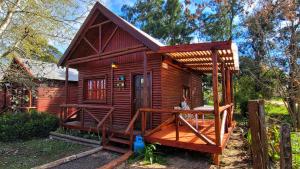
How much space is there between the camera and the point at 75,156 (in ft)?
21.7

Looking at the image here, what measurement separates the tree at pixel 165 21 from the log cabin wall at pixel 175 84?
8.73m

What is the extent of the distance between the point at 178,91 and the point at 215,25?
11386 millimetres

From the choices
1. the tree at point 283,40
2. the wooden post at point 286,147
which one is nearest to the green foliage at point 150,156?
the wooden post at point 286,147

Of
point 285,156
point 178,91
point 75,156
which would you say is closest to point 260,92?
point 178,91

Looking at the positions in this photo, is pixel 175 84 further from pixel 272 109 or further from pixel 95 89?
pixel 272 109

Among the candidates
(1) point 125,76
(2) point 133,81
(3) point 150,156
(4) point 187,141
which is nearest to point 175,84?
(2) point 133,81

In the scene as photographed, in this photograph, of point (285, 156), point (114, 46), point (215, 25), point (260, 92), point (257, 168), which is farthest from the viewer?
point (215, 25)

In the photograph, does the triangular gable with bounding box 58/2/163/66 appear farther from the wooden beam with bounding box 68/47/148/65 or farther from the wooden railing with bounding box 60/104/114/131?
the wooden railing with bounding box 60/104/114/131

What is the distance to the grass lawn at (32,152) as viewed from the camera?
6434 millimetres

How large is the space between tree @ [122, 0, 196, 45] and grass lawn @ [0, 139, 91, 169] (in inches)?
566

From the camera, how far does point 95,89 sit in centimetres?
1093

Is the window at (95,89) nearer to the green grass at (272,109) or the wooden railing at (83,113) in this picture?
the wooden railing at (83,113)

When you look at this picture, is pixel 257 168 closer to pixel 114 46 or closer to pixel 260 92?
pixel 114 46

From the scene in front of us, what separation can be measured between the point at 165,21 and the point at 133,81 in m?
13.2
